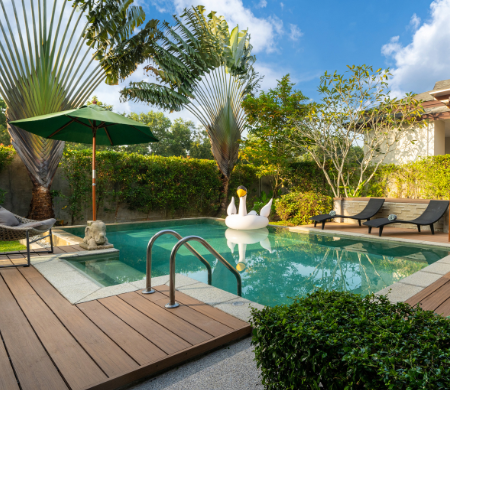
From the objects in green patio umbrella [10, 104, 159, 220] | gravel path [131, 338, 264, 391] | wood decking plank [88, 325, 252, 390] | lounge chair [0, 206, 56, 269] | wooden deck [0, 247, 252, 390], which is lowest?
gravel path [131, 338, 264, 391]

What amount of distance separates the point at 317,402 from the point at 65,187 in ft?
38.7

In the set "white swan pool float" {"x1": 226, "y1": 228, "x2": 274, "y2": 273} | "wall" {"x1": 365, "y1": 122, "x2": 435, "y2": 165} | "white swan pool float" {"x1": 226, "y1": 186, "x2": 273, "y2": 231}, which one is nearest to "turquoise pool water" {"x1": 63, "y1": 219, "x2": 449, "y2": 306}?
"white swan pool float" {"x1": 226, "y1": 228, "x2": 274, "y2": 273}

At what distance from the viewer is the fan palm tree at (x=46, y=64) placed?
828cm

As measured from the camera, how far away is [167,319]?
3029mm

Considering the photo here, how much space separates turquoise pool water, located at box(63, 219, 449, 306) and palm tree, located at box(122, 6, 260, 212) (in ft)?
18.4

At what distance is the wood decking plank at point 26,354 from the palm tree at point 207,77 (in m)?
9.28

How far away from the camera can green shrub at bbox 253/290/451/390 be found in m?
1.38

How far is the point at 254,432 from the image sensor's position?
47.1 inches

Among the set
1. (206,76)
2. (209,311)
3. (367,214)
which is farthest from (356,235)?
(206,76)

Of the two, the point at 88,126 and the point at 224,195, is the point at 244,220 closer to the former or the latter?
the point at 88,126

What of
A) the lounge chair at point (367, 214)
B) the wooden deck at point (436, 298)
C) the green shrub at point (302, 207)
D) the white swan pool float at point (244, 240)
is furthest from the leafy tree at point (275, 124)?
the wooden deck at point (436, 298)

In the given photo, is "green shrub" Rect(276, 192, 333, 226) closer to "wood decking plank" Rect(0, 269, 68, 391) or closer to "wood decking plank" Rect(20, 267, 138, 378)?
"wood decking plank" Rect(20, 267, 138, 378)

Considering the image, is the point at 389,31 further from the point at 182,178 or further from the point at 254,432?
the point at 182,178

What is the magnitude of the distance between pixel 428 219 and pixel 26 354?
9.00m
